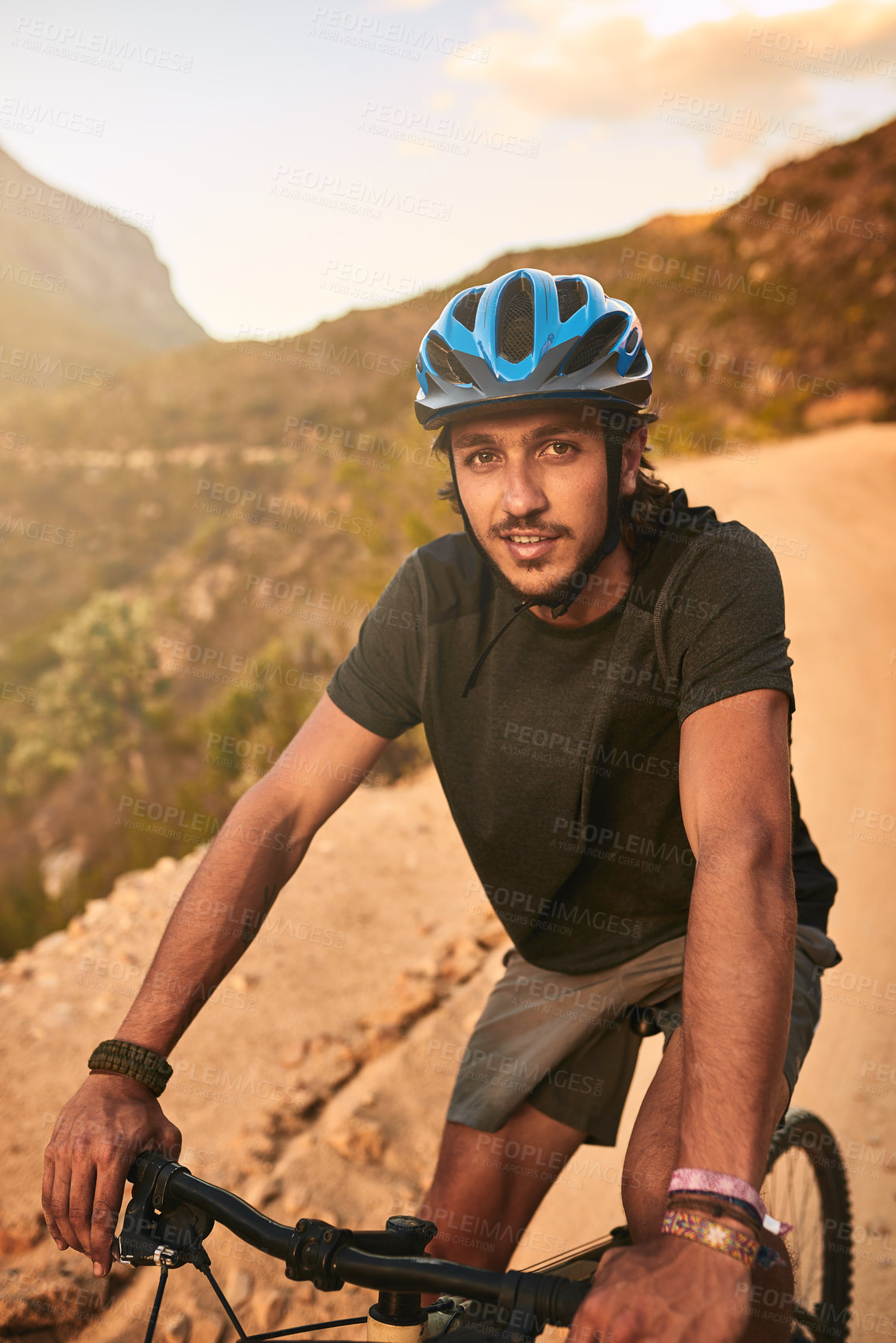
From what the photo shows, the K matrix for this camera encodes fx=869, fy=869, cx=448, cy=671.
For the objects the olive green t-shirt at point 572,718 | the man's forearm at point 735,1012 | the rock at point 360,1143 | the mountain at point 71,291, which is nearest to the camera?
the man's forearm at point 735,1012

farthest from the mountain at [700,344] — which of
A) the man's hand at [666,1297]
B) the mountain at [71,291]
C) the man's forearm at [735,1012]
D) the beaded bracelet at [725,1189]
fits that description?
the mountain at [71,291]

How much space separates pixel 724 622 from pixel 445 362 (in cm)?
112

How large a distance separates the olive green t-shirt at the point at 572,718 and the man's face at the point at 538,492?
142 mm

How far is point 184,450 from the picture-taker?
38250mm

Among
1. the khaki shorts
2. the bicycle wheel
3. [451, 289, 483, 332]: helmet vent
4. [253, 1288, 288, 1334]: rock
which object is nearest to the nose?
[451, 289, 483, 332]: helmet vent

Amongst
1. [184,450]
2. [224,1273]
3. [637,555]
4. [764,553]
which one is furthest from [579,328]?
[184,450]

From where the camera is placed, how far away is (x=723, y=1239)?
126 centimetres

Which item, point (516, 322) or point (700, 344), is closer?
point (516, 322)

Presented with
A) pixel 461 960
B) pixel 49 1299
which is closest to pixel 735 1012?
pixel 49 1299

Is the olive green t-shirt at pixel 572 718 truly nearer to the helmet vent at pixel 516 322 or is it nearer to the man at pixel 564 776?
the man at pixel 564 776

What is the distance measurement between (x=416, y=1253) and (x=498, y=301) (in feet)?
7.35

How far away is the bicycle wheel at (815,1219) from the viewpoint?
2.78 meters

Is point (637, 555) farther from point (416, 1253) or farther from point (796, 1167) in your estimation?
point (796, 1167)

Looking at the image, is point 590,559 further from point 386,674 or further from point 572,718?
point 386,674
